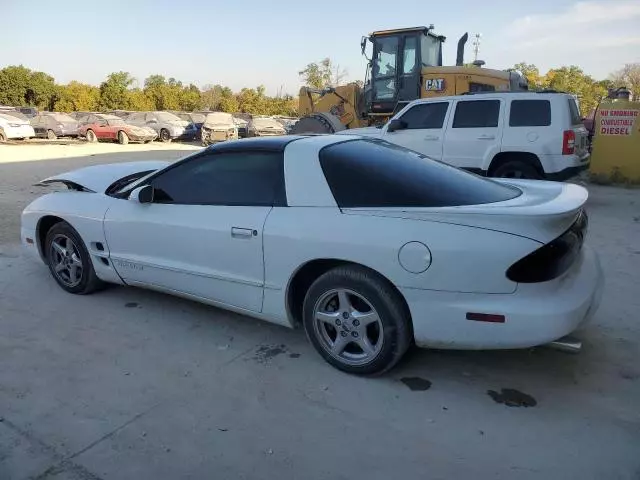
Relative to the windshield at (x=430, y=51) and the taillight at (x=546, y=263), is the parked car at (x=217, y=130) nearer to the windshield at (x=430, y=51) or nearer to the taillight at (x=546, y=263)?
the windshield at (x=430, y=51)

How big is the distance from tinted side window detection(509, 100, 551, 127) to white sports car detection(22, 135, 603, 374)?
4986mm

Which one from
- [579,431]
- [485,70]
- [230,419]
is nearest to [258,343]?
[230,419]

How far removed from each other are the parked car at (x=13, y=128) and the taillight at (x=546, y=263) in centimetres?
2582

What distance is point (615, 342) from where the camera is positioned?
3574 millimetres

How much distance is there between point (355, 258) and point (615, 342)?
6.53 feet

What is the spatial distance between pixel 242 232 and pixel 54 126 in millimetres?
26817

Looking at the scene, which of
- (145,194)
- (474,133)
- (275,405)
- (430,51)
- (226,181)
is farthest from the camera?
(430,51)

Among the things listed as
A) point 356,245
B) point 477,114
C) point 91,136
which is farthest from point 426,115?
point 91,136

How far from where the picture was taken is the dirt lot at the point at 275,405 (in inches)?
95.7

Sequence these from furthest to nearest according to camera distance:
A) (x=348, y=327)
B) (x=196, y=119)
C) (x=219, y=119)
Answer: (x=196, y=119) → (x=219, y=119) → (x=348, y=327)

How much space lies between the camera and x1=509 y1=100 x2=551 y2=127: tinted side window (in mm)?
8289

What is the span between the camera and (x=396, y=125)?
9.39m

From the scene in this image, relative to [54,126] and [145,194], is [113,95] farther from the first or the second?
[145,194]

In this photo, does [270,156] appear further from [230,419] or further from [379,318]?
[230,419]
